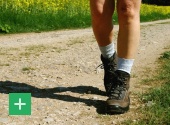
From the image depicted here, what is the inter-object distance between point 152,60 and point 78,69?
58.2 inches

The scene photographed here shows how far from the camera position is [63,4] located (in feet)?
53.5

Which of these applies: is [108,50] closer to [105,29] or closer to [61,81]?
[105,29]

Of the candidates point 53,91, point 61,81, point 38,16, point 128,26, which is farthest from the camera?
point 38,16

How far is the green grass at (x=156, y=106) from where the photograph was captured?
293cm

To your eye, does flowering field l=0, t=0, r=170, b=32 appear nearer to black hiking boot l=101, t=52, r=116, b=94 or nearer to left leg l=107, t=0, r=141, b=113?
black hiking boot l=101, t=52, r=116, b=94

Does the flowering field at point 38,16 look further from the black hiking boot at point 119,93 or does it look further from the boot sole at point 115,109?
the boot sole at point 115,109

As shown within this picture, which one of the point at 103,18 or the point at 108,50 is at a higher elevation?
the point at 103,18

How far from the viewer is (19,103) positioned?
335 centimetres

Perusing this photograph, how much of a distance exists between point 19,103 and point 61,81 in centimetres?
116

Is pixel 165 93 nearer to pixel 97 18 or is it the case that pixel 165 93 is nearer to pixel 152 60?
pixel 97 18

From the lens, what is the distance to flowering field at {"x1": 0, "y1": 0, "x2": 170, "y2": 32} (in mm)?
11375

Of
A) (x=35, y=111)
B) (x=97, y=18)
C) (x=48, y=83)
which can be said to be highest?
(x=97, y=18)

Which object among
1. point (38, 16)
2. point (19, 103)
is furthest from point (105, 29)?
point (38, 16)

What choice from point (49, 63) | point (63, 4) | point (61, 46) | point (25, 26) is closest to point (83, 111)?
point (49, 63)
